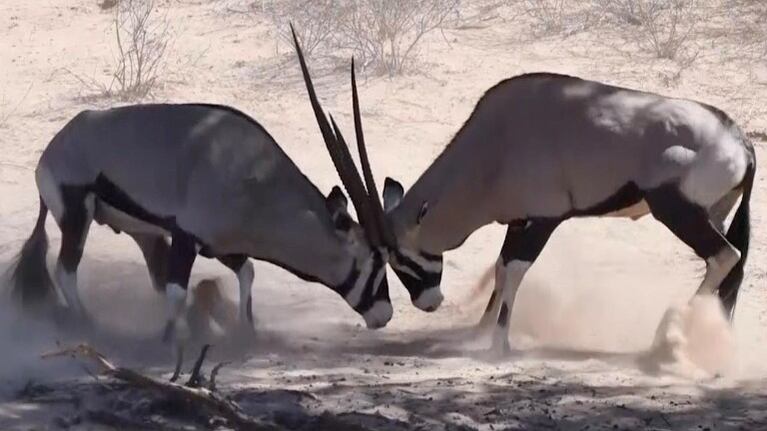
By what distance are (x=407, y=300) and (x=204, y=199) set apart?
1.92 m

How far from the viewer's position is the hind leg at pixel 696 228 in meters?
7.62

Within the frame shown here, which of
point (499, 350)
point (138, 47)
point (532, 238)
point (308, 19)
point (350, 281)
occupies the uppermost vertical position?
point (308, 19)

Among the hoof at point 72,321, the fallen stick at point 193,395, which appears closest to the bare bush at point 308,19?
the hoof at point 72,321

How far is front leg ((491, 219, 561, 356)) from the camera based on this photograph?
7.84m

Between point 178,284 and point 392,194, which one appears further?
point 392,194

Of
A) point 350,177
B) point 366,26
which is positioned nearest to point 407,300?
point 350,177

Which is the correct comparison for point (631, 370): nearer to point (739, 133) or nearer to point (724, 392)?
point (724, 392)

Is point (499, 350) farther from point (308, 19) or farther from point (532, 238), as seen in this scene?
point (308, 19)

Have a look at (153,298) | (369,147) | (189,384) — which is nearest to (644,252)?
(369,147)

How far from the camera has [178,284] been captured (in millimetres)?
7406

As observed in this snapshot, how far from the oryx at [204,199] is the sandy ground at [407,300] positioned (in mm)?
440

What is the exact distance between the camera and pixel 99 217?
7.70 metres

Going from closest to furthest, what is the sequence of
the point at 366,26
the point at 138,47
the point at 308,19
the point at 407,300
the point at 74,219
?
the point at 74,219
the point at 407,300
the point at 138,47
the point at 366,26
the point at 308,19

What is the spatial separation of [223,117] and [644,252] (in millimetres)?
3303
